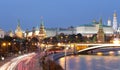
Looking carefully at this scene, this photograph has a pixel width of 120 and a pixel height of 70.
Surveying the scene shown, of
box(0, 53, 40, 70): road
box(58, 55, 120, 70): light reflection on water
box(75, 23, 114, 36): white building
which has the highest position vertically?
box(75, 23, 114, 36): white building

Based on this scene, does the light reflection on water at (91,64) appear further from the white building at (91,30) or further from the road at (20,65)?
the white building at (91,30)

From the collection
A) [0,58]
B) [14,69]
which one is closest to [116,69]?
[0,58]

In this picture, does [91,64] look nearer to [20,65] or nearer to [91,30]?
[20,65]

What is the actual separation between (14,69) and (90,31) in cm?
11525

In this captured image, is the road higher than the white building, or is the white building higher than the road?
the white building

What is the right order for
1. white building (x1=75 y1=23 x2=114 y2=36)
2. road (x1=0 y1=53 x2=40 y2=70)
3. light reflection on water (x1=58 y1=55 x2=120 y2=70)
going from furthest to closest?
1. white building (x1=75 y1=23 x2=114 y2=36)
2. light reflection on water (x1=58 y1=55 x2=120 y2=70)
3. road (x1=0 y1=53 x2=40 y2=70)

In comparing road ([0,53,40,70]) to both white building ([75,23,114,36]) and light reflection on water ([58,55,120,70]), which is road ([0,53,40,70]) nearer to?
light reflection on water ([58,55,120,70])

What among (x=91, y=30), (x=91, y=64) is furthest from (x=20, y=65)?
(x=91, y=30)

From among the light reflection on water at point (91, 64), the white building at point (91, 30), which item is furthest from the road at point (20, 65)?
the white building at point (91, 30)

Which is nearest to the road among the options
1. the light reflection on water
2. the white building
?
the light reflection on water

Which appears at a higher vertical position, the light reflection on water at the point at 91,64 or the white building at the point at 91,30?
the white building at the point at 91,30

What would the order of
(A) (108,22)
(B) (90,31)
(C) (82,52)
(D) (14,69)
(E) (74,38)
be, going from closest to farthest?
(D) (14,69) < (C) (82,52) < (E) (74,38) < (B) (90,31) < (A) (108,22)

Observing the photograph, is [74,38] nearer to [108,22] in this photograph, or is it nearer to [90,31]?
[90,31]

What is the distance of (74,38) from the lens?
10062 cm
